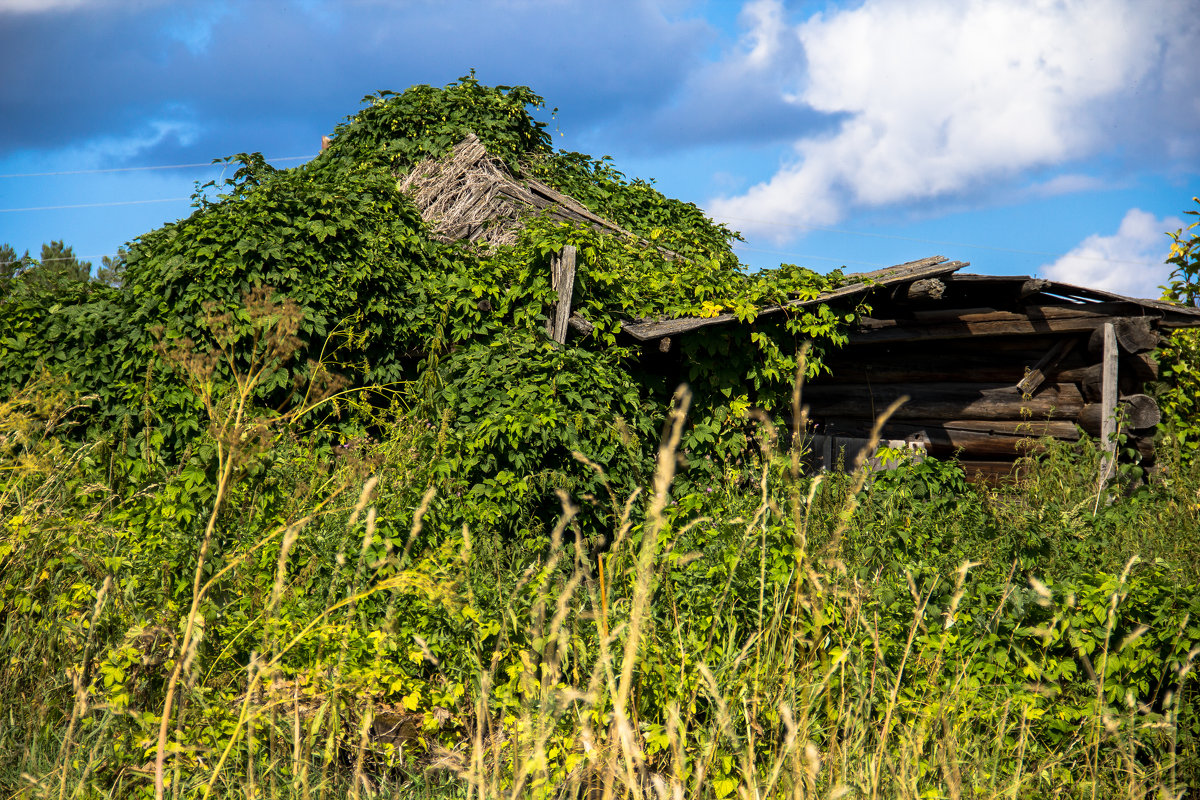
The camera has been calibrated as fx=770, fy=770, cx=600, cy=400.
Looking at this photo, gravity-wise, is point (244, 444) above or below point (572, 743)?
above

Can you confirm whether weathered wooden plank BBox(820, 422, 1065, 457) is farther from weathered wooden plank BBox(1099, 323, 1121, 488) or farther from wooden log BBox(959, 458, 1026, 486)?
weathered wooden plank BBox(1099, 323, 1121, 488)

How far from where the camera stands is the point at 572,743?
270 centimetres

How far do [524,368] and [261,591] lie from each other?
2929mm

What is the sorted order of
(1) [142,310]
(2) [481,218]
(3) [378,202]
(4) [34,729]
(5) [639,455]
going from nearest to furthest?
(4) [34,729] → (5) [639,455] → (1) [142,310] → (3) [378,202] → (2) [481,218]

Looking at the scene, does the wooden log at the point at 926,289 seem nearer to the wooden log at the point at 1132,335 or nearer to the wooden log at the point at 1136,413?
the wooden log at the point at 1132,335

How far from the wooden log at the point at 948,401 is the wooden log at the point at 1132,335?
79cm

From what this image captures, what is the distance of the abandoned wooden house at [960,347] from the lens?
27.2ft

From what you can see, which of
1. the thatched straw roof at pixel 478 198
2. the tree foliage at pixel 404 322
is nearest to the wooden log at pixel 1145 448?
the tree foliage at pixel 404 322

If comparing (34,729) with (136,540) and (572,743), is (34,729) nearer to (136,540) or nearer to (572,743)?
(136,540)

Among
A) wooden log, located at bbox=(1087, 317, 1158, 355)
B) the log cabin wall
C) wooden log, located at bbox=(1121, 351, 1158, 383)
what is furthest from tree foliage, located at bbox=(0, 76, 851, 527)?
wooden log, located at bbox=(1121, 351, 1158, 383)

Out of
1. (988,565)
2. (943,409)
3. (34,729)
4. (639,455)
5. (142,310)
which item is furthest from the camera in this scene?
(943,409)

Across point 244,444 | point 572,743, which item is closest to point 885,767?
point 572,743

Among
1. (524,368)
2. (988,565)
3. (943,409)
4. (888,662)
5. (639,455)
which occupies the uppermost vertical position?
(943,409)

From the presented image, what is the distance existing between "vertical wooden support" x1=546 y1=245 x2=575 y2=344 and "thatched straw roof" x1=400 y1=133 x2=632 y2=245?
2.15 metres
